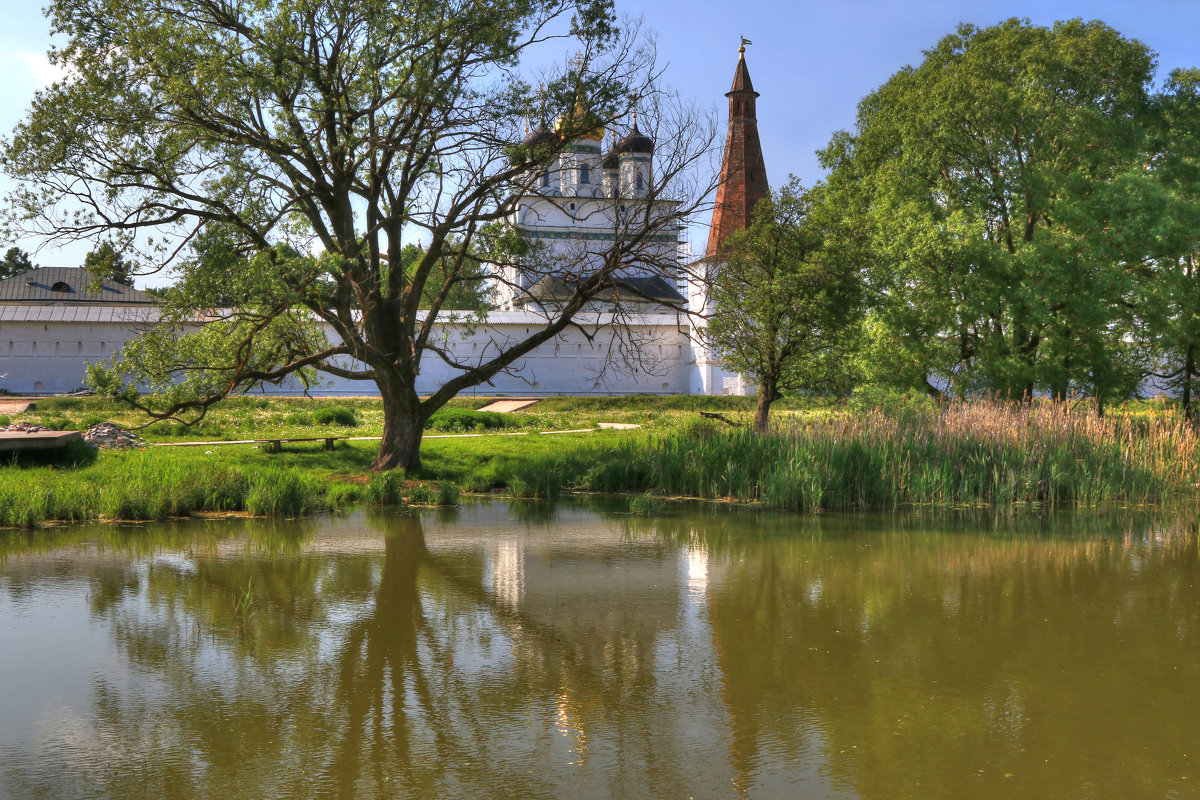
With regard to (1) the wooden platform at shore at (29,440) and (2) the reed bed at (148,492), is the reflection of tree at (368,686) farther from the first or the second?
(1) the wooden platform at shore at (29,440)

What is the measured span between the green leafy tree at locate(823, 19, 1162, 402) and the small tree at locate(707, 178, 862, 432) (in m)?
1.39

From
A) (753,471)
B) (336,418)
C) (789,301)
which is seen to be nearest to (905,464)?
(753,471)

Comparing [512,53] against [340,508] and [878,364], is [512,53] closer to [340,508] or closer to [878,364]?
[340,508]

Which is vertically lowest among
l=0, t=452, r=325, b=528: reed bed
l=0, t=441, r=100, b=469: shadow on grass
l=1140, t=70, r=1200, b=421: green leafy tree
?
l=0, t=452, r=325, b=528: reed bed

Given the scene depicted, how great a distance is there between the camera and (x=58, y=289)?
44.0 m

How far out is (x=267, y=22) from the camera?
10578mm

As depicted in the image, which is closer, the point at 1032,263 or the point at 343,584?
the point at 343,584

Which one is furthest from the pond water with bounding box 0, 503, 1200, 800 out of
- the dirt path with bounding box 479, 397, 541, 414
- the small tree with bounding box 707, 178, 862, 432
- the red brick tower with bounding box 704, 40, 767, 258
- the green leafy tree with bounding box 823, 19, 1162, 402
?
the red brick tower with bounding box 704, 40, 767, 258

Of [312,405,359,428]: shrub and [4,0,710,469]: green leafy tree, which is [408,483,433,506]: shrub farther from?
[312,405,359,428]: shrub

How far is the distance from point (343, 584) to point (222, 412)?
15581 mm

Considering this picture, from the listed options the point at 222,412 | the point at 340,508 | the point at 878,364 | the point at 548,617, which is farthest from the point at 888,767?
the point at 222,412

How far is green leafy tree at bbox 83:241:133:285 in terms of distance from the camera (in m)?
11.4

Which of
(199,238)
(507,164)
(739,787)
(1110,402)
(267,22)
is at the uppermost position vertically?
(267,22)

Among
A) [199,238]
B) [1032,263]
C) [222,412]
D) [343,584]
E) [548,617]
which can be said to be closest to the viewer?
[548,617]
